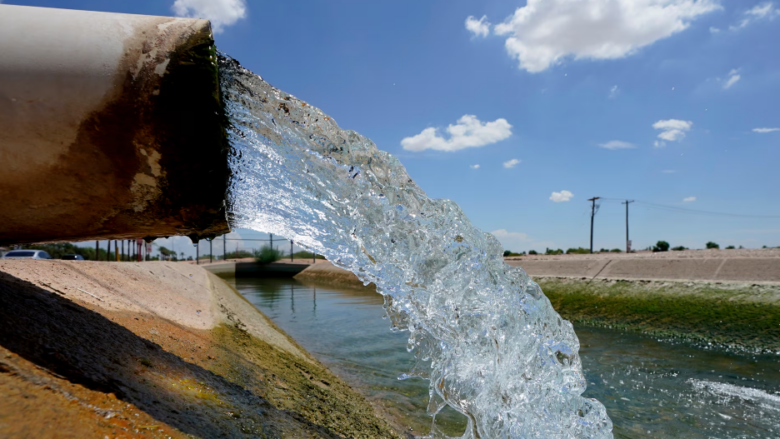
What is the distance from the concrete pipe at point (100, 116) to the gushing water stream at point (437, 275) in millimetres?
711

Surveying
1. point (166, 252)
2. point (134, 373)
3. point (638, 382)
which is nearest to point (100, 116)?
point (134, 373)

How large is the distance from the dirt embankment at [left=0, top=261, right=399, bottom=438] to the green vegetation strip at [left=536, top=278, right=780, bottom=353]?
739 cm

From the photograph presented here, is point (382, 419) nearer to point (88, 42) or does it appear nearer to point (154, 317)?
point (154, 317)

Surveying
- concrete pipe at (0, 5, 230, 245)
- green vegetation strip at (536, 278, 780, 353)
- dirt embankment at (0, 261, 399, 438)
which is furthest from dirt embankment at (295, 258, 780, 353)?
concrete pipe at (0, 5, 230, 245)

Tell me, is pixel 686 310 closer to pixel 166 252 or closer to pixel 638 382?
pixel 638 382

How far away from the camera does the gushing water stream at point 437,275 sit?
3199 millimetres

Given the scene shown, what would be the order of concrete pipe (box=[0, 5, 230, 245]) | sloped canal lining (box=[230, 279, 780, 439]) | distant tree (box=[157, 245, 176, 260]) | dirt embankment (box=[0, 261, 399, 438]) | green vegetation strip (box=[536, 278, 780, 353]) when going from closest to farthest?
dirt embankment (box=[0, 261, 399, 438]), concrete pipe (box=[0, 5, 230, 245]), sloped canal lining (box=[230, 279, 780, 439]), green vegetation strip (box=[536, 278, 780, 353]), distant tree (box=[157, 245, 176, 260])

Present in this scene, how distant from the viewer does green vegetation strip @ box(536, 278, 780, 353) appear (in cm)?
820

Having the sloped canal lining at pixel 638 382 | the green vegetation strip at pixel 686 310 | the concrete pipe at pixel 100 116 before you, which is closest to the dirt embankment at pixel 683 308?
the green vegetation strip at pixel 686 310

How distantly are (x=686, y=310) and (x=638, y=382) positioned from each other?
4596mm

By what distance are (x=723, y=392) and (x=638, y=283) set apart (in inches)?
252

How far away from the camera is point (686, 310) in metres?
9.51

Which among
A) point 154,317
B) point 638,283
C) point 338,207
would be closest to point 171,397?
point 338,207

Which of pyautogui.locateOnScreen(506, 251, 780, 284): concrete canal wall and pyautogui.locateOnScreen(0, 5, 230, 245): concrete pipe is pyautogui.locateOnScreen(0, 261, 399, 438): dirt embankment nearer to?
pyautogui.locateOnScreen(0, 5, 230, 245): concrete pipe
